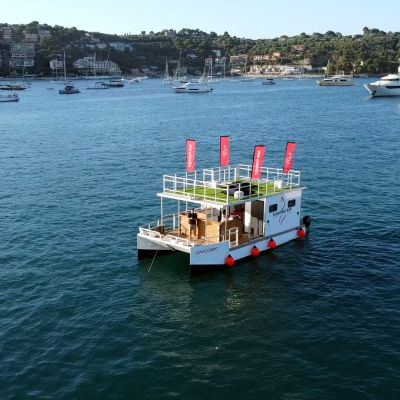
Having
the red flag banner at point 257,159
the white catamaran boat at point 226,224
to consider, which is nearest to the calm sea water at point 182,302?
the white catamaran boat at point 226,224

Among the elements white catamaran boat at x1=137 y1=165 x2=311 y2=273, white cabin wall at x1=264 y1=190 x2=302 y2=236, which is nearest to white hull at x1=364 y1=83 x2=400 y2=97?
white cabin wall at x1=264 y1=190 x2=302 y2=236

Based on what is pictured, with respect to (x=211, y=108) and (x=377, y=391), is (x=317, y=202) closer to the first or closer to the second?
(x=377, y=391)

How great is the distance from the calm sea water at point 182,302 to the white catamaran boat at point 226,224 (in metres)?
1.11

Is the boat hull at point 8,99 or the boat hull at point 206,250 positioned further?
the boat hull at point 8,99

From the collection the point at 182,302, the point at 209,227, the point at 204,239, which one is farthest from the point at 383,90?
the point at 182,302

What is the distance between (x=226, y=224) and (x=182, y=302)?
743cm

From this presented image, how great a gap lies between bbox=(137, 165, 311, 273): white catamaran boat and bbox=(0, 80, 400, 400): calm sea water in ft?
3.63

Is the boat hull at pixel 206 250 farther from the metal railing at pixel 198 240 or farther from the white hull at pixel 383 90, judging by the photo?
the white hull at pixel 383 90

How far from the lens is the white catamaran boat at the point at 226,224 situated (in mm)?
35969

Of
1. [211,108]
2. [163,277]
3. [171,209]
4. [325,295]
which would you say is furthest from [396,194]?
[211,108]

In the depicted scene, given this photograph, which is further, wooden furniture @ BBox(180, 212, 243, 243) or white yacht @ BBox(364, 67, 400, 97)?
white yacht @ BBox(364, 67, 400, 97)

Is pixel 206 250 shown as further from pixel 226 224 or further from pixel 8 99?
pixel 8 99

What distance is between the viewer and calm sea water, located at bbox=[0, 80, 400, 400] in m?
24.3

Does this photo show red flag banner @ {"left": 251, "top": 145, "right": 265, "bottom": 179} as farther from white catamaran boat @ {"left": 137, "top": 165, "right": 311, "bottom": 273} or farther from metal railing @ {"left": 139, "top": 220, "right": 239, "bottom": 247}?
metal railing @ {"left": 139, "top": 220, "right": 239, "bottom": 247}
